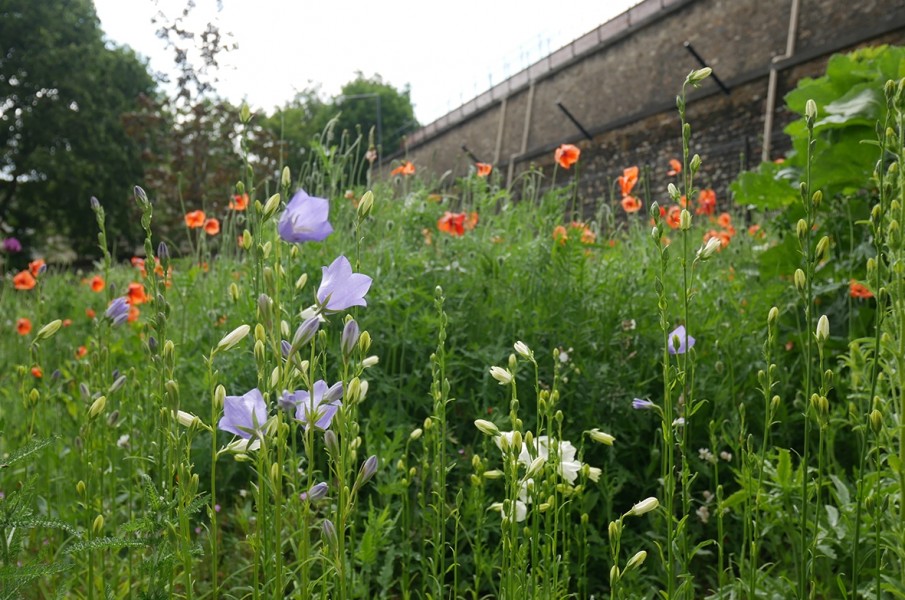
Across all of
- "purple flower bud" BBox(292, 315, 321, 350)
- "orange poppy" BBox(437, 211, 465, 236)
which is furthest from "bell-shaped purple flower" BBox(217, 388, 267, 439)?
"orange poppy" BBox(437, 211, 465, 236)

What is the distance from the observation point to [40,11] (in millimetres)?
21828

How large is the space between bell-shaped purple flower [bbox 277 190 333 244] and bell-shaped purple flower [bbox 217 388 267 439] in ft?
0.70

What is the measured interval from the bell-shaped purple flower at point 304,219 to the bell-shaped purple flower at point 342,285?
0.15 feet

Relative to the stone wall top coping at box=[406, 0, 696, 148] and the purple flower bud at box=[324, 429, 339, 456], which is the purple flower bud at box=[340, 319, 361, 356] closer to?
the purple flower bud at box=[324, 429, 339, 456]

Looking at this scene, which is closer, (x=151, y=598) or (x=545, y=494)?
(x=151, y=598)

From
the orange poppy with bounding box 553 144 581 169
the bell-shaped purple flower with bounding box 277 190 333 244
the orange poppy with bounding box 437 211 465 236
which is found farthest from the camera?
the orange poppy with bounding box 553 144 581 169

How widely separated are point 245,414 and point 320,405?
115 millimetres

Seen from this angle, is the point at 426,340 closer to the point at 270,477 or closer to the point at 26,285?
the point at 270,477

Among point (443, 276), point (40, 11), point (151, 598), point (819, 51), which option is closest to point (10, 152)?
point (40, 11)

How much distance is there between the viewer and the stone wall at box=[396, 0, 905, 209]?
1236 centimetres

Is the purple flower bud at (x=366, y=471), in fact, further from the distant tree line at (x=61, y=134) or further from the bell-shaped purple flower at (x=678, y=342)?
the distant tree line at (x=61, y=134)

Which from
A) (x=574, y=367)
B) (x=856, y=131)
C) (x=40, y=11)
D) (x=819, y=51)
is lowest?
(x=574, y=367)

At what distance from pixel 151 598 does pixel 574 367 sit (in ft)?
5.22

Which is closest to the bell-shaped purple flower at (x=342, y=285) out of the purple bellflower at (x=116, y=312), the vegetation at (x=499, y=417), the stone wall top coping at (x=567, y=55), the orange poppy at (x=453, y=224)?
the vegetation at (x=499, y=417)
